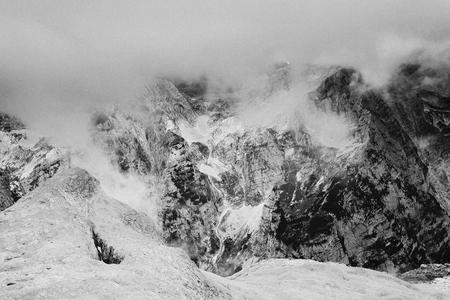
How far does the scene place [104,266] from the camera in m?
73.7

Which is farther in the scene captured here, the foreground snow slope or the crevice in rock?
the crevice in rock

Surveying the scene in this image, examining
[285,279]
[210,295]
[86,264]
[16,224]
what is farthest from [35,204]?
[285,279]

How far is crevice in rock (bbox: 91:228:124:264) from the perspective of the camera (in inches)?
3285

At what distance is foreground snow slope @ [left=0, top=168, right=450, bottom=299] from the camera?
66.7 metres

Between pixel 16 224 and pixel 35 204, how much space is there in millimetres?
9743

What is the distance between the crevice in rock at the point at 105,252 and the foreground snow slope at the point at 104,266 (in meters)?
0.15

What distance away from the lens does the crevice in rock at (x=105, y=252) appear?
8344cm

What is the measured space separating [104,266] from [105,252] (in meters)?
13.4

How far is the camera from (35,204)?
304 ft

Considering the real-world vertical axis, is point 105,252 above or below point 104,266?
above

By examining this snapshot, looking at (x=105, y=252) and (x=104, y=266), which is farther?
(x=105, y=252)

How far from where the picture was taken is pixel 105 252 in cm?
8681

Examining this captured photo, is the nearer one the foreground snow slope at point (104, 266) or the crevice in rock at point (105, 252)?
the foreground snow slope at point (104, 266)

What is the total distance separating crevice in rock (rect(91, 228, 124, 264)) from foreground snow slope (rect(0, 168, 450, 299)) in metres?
0.15
